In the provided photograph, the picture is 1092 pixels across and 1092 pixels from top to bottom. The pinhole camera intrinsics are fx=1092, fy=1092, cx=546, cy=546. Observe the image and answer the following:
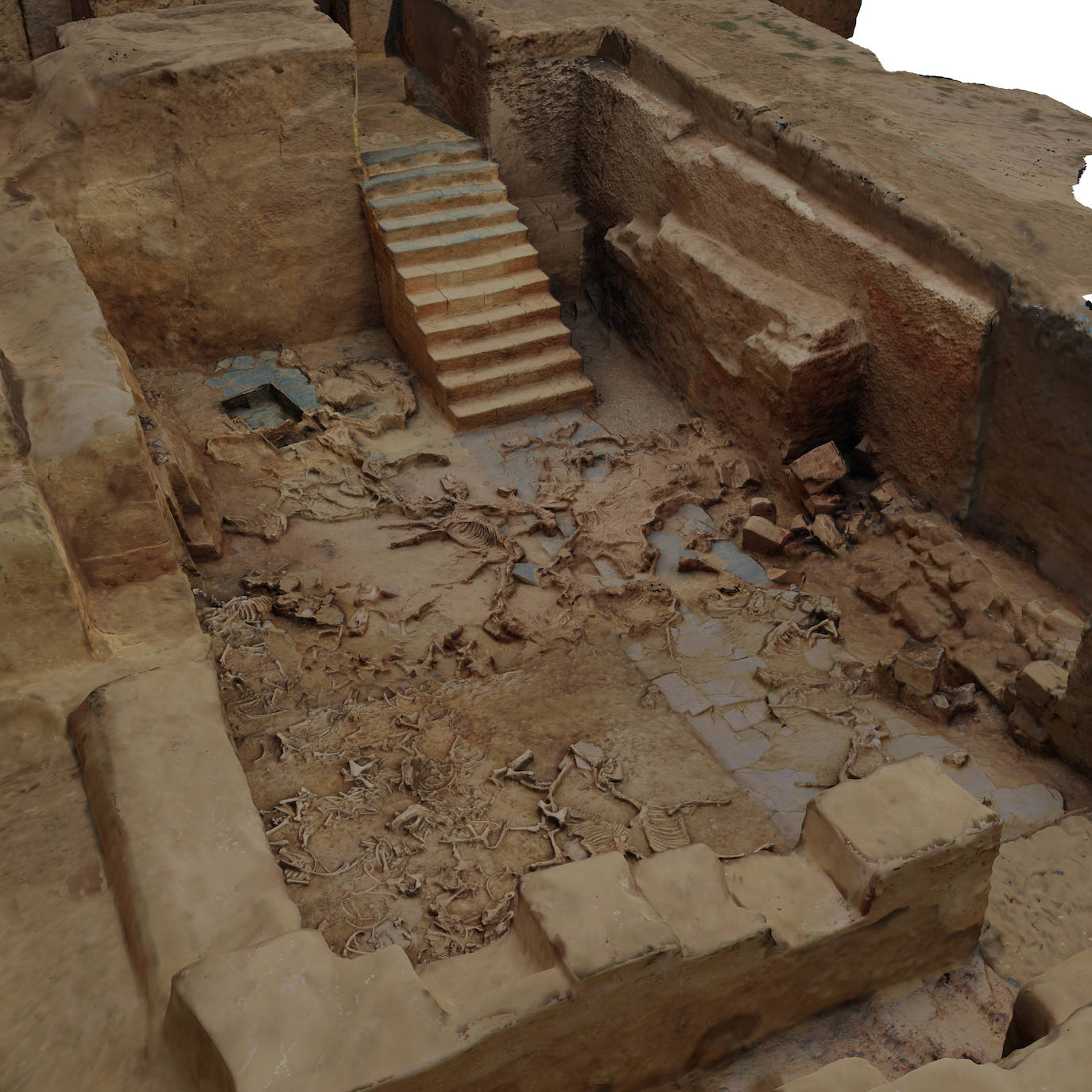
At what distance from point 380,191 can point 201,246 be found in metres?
1.09

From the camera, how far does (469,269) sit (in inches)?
250

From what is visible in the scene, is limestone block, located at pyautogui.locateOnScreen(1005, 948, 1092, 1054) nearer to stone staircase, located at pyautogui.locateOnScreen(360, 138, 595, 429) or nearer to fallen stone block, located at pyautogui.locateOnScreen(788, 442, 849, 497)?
fallen stone block, located at pyautogui.locateOnScreen(788, 442, 849, 497)

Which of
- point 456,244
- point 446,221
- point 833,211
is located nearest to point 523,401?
point 456,244

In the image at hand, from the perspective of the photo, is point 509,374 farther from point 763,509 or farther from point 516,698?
point 516,698

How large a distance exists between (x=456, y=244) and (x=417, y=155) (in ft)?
2.32

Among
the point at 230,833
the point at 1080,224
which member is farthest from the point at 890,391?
the point at 230,833

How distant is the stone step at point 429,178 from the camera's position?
21.2ft

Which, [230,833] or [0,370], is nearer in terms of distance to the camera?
[230,833]

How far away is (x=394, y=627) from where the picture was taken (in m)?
4.81

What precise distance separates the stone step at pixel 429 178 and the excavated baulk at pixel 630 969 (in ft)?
16.1

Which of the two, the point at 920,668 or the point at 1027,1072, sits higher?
the point at 1027,1072

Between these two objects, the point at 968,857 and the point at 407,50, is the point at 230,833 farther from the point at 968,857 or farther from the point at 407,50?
the point at 407,50

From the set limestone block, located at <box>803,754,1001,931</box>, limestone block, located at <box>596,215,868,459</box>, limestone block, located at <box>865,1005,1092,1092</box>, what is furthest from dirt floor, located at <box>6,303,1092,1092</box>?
limestone block, located at <box>865,1005,1092,1092</box>

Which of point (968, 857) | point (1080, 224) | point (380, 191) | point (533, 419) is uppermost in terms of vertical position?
point (1080, 224)
